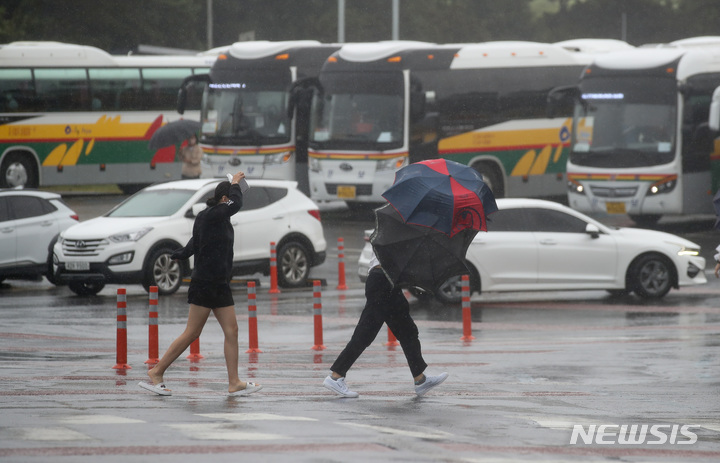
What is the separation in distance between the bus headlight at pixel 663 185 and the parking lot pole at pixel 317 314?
14704mm

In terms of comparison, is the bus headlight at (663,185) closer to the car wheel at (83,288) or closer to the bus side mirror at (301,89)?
the bus side mirror at (301,89)

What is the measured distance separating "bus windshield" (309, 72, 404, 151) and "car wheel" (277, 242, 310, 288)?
8.73m

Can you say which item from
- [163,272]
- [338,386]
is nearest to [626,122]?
[163,272]

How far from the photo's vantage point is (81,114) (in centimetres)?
3703

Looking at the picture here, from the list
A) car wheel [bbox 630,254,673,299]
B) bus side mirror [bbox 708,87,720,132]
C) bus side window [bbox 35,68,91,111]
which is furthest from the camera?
bus side window [bbox 35,68,91,111]

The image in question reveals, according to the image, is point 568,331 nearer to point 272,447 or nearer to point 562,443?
point 562,443

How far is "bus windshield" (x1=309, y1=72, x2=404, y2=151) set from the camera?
101ft

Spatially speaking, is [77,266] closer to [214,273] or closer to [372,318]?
[214,273]

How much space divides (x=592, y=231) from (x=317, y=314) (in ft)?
20.7

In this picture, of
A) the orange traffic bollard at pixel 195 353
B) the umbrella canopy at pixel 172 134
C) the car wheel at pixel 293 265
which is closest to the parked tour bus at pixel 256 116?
the umbrella canopy at pixel 172 134

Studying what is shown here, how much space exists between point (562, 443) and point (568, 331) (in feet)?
27.8

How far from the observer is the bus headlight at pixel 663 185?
1113 inches

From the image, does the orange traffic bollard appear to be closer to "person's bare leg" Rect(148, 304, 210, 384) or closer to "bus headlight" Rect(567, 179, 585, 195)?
"person's bare leg" Rect(148, 304, 210, 384)

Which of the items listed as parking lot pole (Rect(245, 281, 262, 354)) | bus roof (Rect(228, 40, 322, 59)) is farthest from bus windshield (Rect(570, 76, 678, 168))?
parking lot pole (Rect(245, 281, 262, 354))
